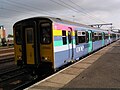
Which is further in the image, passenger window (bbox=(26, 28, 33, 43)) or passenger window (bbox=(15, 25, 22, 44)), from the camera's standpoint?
passenger window (bbox=(15, 25, 22, 44))

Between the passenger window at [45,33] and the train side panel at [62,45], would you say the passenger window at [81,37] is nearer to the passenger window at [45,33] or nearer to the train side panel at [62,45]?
the train side panel at [62,45]

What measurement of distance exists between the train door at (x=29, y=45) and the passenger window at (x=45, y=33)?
0.51 m

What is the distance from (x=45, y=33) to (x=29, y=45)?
39.7 inches

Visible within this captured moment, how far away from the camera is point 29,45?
1011cm

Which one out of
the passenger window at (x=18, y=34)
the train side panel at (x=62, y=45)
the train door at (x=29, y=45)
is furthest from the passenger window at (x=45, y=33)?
the passenger window at (x=18, y=34)

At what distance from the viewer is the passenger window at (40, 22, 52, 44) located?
9.70 meters

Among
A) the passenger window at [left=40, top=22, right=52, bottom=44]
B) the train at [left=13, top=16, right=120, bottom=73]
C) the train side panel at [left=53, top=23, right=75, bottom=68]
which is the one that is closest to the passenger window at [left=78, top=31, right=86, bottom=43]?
the train side panel at [left=53, top=23, right=75, bottom=68]

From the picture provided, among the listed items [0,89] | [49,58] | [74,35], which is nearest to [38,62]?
[49,58]

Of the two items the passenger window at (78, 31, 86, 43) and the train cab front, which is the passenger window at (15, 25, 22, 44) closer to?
the train cab front

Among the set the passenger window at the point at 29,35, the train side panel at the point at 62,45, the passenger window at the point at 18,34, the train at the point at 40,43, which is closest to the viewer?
the train at the point at 40,43

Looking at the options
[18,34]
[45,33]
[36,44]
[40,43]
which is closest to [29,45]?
[36,44]

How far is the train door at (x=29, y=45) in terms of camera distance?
10000 millimetres

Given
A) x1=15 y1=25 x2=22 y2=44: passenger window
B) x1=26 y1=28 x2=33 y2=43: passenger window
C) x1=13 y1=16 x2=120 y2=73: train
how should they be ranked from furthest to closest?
x1=15 y1=25 x2=22 y2=44: passenger window, x1=26 y1=28 x2=33 y2=43: passenger window, x1=13 y1=16 x2=120 y2=73: train

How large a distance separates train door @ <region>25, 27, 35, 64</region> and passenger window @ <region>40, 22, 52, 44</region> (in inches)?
20.0
